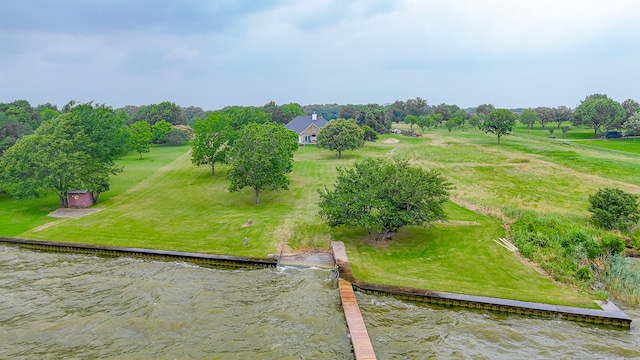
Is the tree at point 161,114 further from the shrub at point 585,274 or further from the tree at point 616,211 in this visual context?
the shrub at point 585,274

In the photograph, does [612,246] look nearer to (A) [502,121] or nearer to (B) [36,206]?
(B) [36,206]

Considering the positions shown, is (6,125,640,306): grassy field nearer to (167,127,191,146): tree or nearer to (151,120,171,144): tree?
(151,120,171,144): tree

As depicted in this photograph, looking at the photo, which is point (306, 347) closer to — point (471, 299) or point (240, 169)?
point (471, 299)

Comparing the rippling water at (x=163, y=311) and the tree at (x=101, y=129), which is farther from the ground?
the tree at (x=101, y=129)

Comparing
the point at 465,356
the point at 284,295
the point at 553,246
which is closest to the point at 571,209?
the point at 553,246

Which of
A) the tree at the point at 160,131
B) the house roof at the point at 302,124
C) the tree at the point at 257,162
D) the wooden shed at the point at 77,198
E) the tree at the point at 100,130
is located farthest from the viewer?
the tree at the point at 160,131

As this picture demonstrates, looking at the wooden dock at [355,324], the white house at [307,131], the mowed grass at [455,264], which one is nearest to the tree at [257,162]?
the mowed grass at [455,264]
